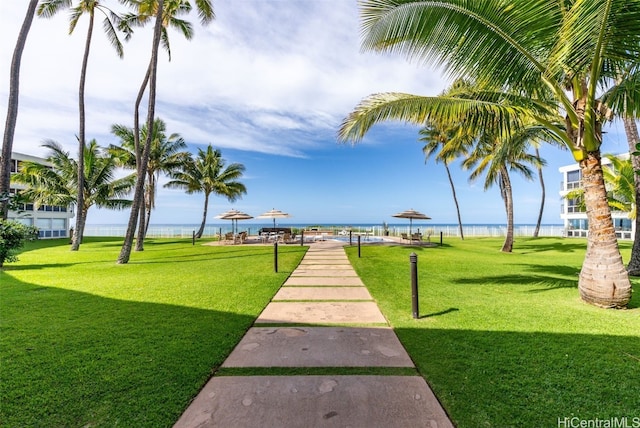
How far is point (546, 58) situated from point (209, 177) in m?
24.4

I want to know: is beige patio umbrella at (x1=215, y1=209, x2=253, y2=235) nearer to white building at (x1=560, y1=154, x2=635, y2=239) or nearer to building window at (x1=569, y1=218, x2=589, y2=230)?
white building at (x1=560, y1=154, x2=635, y2=239)

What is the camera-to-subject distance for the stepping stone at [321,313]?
4352 mm

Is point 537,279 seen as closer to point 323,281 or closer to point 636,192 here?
point 636,192

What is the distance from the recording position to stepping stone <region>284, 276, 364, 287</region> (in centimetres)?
694

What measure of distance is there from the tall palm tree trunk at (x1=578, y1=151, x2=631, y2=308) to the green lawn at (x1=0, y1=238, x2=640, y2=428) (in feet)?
1.00

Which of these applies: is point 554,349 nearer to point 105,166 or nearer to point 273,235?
point 273,235

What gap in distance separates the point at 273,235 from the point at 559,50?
19.4 metres

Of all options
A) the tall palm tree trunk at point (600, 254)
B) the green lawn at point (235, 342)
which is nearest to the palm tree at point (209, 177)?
the green lawn at point (235, 342)

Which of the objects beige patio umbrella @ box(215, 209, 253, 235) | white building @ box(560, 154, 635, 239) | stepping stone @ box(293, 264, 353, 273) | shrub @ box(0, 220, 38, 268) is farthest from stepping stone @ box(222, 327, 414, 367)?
white building @ box(560, 154, 635, 239)

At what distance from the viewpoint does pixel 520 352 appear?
319 cm

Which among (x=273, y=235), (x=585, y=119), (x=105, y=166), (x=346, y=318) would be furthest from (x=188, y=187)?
(x=585, y=119)

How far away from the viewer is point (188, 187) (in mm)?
25219

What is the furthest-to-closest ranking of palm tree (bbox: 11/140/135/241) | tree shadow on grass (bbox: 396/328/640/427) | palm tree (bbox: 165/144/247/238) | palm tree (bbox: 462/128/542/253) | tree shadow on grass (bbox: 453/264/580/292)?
palm tree (bbox: 165/144/247/238)
palm tree (bbox: 11/140/135/241)
palm tree (bbox: 462/128/542/253)
tree shadow on grass (bbox: 453/264/580/292)
tree shadow on grass (bbox: 396/328/640/427)

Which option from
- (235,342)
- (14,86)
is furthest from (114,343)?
(14,86)
